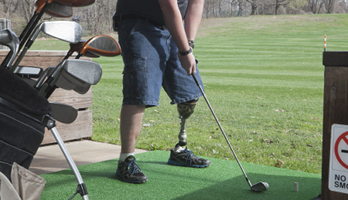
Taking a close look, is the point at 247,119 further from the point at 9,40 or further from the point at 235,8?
the point at 235,8

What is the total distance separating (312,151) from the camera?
4.52 meters

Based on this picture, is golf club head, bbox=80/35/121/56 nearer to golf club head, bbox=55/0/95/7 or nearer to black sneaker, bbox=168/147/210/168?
golf club head, bbox=55/0/95/7

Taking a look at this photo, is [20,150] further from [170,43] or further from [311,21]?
[311,21]

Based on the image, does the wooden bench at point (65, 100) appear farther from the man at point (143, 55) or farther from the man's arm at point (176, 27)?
the man's arm at point (176, 27)

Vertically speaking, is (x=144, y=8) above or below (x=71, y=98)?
above

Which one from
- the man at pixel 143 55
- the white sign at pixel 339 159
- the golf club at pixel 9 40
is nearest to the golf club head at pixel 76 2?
the golf club at pixel 9 40

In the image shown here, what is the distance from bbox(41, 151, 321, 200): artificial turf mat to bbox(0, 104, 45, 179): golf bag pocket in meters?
1.14

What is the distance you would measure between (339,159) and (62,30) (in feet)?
4.47

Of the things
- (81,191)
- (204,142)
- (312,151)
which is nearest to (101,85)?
(204,142)

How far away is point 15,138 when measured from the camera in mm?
1637

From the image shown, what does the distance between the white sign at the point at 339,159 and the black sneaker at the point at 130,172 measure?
5.42 ft

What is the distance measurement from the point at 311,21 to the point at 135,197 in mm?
46463

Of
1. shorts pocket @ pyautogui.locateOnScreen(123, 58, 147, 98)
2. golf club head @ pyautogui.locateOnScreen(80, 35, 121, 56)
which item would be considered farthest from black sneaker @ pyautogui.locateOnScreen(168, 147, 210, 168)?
golf club head @ pyautogui.locateOnScreen(80, 35, 121, 56)

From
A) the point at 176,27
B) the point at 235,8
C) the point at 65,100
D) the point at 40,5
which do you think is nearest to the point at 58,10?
the point at 40,5
